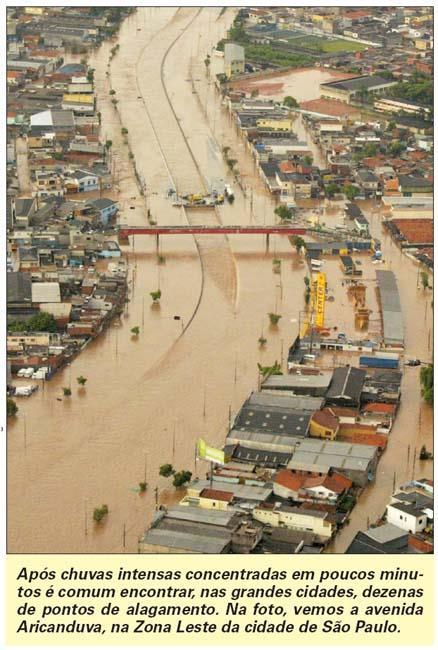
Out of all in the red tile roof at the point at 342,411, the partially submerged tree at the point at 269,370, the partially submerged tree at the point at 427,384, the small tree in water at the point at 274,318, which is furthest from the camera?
the small tree in water at the point at 274,318

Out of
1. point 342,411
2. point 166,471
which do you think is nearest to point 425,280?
point 342,411

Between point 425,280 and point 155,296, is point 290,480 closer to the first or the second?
point 155,296

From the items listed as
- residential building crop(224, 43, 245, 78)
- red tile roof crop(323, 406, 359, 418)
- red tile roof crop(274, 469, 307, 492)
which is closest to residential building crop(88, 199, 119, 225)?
red tile roof crop(323, 406, 359, 418)

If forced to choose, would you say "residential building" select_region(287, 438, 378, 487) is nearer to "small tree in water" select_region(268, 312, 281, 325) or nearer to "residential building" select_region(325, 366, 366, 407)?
"residential building" select_region(325, 366, 366, 407)

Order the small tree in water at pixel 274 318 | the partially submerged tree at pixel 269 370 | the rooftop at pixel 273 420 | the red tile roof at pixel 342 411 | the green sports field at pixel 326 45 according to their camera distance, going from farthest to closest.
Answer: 1. the green sports field at pixel 326 45
2. the small tree in water at pixel 274 318
3. the partially submerged tree at pixel 269 370
4. the red tile roof at pixel 342 411
5. the rooftop at pixel 273 420

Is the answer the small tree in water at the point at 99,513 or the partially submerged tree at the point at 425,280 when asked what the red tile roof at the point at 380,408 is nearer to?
the small tree in water at the point at 99,513

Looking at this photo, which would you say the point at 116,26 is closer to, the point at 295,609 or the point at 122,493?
the point at 122,493

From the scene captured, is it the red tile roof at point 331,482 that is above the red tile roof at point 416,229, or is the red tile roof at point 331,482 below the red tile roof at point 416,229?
below

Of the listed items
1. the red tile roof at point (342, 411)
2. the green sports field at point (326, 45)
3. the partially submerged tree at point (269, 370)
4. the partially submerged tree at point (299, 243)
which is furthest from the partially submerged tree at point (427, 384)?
the green sports field at point (326, 45)

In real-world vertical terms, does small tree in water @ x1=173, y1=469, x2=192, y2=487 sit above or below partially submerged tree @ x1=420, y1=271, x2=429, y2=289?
below
